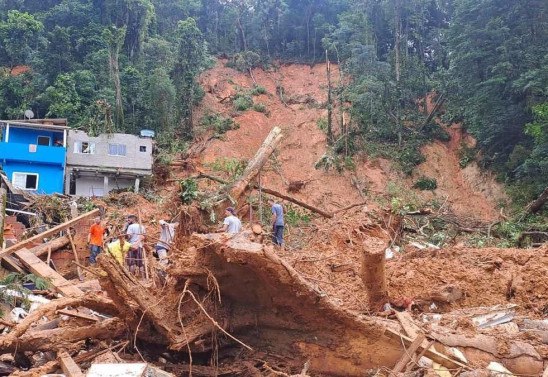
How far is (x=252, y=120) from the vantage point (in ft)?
126

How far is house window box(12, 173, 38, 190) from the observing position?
2611cm

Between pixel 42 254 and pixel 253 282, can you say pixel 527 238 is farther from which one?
pixel 42 254

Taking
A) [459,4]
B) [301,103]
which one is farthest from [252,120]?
[459,4]

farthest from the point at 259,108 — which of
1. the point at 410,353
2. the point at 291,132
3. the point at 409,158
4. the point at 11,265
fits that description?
the point at 410,353

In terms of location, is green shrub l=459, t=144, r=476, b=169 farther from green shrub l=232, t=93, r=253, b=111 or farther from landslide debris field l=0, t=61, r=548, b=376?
landslide debris field l=0, t=61, r=548, b=376

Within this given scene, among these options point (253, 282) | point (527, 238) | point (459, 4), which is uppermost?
point (459, 4)

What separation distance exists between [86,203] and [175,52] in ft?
57.5

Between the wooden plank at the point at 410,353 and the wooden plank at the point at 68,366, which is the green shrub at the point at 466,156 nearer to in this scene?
the wooden plank at the point at 410,353

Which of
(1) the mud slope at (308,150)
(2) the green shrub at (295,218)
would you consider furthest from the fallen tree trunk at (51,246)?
(1) the mud slope at (308,150)

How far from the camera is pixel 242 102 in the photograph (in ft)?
130

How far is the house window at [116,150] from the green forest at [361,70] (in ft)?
4.95

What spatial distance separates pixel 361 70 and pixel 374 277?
28836mm

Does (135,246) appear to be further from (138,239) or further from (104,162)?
(104,162)

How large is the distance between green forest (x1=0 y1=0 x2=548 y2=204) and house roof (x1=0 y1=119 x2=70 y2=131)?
1858 mm
